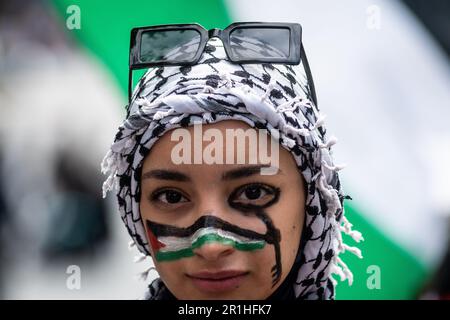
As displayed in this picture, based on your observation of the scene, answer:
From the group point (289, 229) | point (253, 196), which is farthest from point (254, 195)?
point (289, 229)

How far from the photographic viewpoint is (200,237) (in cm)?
133

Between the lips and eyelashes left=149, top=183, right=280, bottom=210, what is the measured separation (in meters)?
0.15

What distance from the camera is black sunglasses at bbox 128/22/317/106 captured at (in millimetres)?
1477

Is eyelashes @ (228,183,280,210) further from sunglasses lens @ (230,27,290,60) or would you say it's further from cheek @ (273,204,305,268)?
sunglasses lens @ (230,27,290,60)

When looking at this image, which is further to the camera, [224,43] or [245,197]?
[224,43]

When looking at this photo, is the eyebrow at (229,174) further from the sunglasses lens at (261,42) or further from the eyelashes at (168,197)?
the sunglasses lens at (261,42)

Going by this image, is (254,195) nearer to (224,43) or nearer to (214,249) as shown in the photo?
(214,249)

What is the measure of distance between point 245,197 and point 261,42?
1.33 feet

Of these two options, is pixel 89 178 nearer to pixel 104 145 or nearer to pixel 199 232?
pixel 104 145

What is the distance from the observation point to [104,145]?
204 cm

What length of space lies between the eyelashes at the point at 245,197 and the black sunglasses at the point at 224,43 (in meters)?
0.31

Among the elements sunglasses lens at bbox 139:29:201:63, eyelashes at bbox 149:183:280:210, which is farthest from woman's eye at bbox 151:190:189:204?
sunglasses lens at bbox 139:29:201:63

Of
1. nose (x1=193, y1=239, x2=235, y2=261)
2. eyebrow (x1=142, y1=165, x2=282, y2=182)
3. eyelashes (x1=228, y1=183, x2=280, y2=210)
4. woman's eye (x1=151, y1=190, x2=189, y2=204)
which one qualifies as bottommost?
nose (x1=193, y1=239, x2=235, y2=261)
